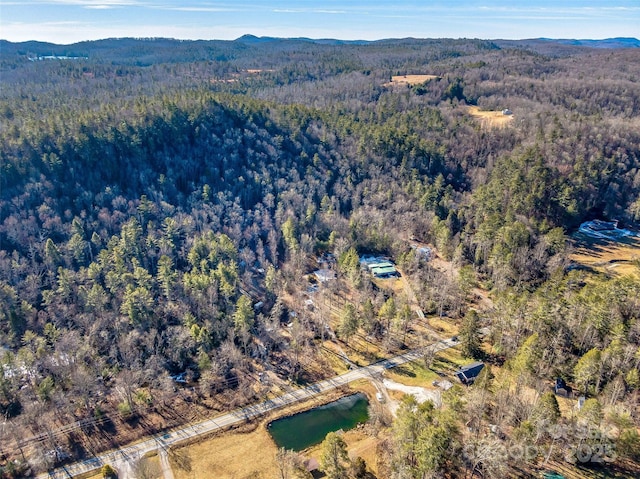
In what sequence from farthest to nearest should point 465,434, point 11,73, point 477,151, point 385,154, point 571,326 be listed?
point 11,73 → point 477,151 → point 385,154 → point 571,326 → point 465,434

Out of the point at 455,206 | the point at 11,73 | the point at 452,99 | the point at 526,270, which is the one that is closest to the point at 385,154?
the point at 455,206

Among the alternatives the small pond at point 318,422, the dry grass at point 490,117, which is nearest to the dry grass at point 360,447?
the small pond at point 318,422

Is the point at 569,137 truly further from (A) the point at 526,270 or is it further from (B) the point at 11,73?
(B) the point at 11,73

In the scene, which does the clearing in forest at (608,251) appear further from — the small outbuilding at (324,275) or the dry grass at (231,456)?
the dry grass at (231,456)

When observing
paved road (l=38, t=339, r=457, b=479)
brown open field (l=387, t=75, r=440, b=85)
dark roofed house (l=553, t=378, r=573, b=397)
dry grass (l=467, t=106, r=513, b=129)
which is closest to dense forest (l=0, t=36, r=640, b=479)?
dark roofed house (l=553, t=378, r=573, b=397)

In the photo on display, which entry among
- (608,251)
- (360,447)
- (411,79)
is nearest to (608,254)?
(608,251)
